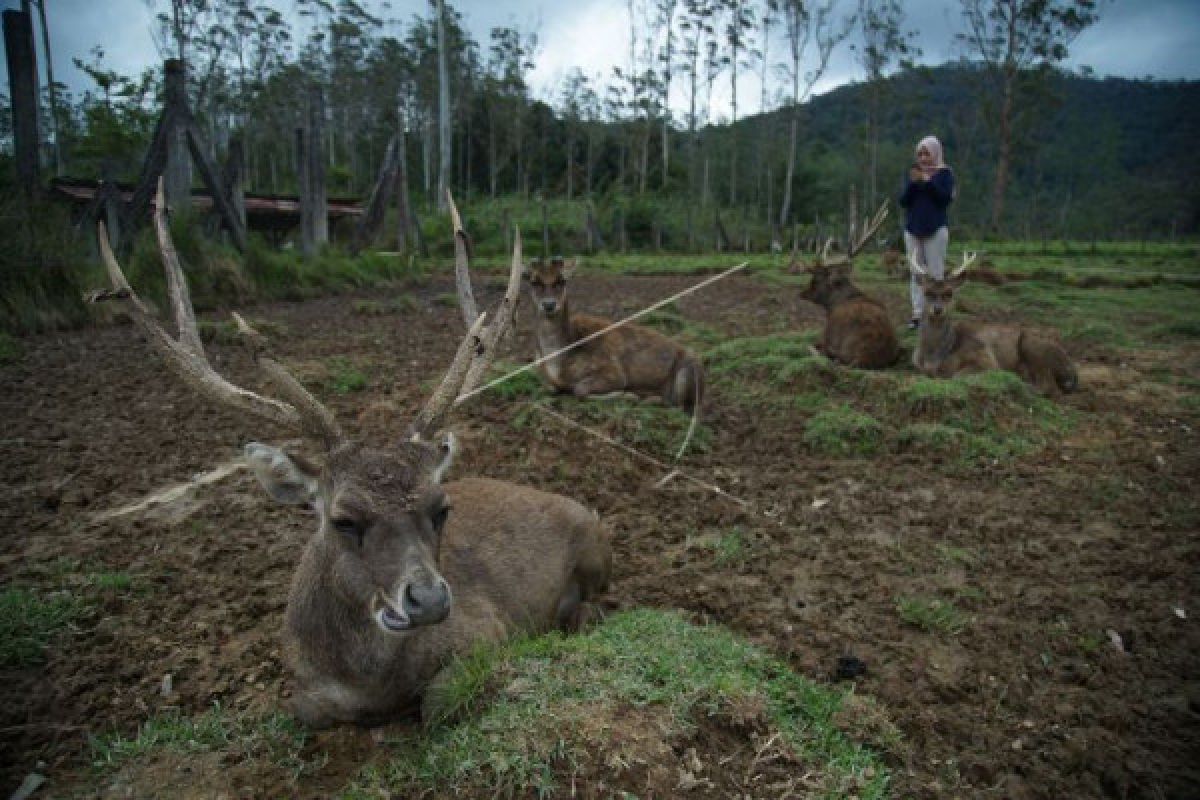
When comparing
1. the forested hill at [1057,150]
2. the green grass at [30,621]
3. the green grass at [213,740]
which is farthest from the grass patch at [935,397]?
the forested hill at [1057,150]

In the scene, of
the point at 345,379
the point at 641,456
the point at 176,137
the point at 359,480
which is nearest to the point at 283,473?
the point at 359,480

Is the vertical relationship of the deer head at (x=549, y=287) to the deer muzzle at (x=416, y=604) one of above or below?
above

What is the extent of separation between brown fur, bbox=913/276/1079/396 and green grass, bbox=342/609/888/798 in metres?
7.26

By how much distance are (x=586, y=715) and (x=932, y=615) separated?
2487mm

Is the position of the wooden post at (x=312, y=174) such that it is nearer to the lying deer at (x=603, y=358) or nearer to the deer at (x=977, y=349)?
the lying deer at (x=603, y=358)

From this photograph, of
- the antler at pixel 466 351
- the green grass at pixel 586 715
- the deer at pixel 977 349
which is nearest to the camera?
the green grass at pixel 586 715

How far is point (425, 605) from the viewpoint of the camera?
2.76m

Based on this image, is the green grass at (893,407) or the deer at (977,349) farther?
the deer at (977,349)

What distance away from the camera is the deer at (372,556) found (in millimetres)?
3004

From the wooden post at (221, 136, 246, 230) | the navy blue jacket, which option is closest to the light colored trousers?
the navy blue jacket

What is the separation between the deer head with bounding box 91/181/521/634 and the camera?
2.88m

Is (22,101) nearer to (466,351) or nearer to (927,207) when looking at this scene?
(466,351)

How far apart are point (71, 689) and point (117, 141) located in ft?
94.0

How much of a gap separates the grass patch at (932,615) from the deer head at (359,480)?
2.80m
